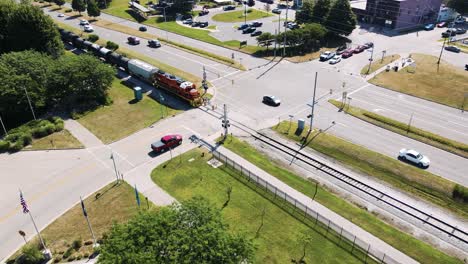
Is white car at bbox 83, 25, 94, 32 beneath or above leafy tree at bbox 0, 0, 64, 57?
beneath

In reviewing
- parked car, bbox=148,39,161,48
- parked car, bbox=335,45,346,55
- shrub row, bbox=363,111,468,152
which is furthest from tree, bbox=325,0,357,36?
parked car, bbox=148,39,161,48

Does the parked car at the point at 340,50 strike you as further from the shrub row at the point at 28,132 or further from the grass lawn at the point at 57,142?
the shrub row at the point at 28,132

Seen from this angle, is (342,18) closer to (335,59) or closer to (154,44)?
(335,59)

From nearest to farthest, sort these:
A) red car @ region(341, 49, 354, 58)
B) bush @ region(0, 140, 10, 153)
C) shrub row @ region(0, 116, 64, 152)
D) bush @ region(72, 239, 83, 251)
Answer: bush @ region(72, 239, 83, 251) → bush @ region(0, 140, 10, 153) → shrub row @ region(0, 116, 64, 152) → red car @ region(341, 49, 354, 58)

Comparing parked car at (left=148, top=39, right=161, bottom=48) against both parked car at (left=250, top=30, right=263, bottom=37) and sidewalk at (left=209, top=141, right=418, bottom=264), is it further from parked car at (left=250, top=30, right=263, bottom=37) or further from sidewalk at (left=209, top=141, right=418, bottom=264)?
sidewalk at (left=209, top=141, right=418, bottom=264)

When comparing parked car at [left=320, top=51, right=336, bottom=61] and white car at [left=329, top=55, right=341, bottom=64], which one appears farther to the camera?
parked car at [left=320, top=51, right=336, bottom=61]
